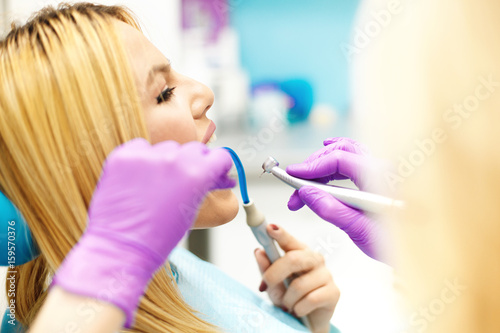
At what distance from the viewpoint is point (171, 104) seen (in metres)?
0.76

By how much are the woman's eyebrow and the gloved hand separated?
0.89 feet

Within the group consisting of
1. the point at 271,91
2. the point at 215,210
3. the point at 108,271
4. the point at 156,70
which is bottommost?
the point at 271,91

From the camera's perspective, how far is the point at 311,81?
225 cm

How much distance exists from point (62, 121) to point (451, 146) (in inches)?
19.9

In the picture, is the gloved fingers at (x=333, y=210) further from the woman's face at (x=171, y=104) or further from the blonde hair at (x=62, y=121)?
the blonde hair at (x=62, y=121)

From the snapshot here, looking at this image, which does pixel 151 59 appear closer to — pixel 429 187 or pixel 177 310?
pixel 177 310

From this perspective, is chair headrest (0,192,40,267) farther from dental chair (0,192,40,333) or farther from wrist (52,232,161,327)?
wrist (52,232,161,327)

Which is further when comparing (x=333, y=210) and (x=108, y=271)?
(x=333, y=210)

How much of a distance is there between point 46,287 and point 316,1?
1857 millimetres

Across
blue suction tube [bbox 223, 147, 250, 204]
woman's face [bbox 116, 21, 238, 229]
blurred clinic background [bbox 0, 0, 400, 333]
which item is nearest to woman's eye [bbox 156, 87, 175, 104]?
woman's face [bbox 116, 21, 238, 229]

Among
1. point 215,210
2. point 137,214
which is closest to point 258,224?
point 215,210

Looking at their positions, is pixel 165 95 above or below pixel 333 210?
above

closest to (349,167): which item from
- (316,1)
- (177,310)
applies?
(177,310)

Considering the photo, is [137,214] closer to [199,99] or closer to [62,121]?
[62,121]
